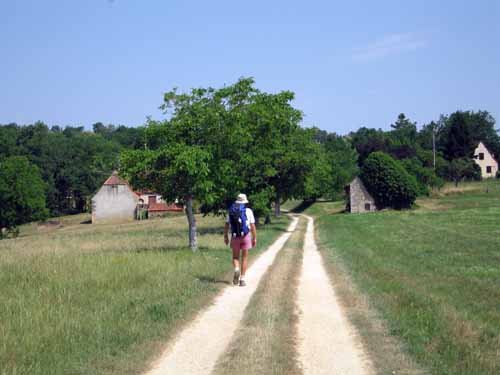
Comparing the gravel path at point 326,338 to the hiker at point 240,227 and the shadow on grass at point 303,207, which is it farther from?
the shadow on grass at point 303,207

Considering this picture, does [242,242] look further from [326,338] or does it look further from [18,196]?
[18,196]

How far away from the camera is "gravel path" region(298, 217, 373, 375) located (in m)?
7.41

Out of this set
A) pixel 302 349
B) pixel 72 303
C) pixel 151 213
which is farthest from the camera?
pixel 151 213

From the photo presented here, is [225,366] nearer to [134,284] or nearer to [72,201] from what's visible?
[134,284]

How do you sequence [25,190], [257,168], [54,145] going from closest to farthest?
[257,168]
[25,190]
[54,145]

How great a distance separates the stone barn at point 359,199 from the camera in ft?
250

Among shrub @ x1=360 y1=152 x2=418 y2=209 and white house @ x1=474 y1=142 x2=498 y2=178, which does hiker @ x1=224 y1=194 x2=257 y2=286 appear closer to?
shrub @ x1=360 y1=152 x2=418 y2=209

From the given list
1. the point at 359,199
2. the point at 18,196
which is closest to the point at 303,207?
the point at 359,199

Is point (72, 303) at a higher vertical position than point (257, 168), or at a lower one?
lower

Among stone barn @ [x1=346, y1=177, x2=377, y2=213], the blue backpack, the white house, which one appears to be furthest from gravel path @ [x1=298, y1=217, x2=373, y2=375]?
the white house

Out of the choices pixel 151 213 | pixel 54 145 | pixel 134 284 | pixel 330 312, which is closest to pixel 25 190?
pixel 151 213

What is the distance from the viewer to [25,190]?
7200cm

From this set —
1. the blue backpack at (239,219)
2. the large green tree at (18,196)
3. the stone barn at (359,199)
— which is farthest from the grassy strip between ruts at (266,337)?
the large green tree at (18,196)

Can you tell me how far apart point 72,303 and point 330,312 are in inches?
198
